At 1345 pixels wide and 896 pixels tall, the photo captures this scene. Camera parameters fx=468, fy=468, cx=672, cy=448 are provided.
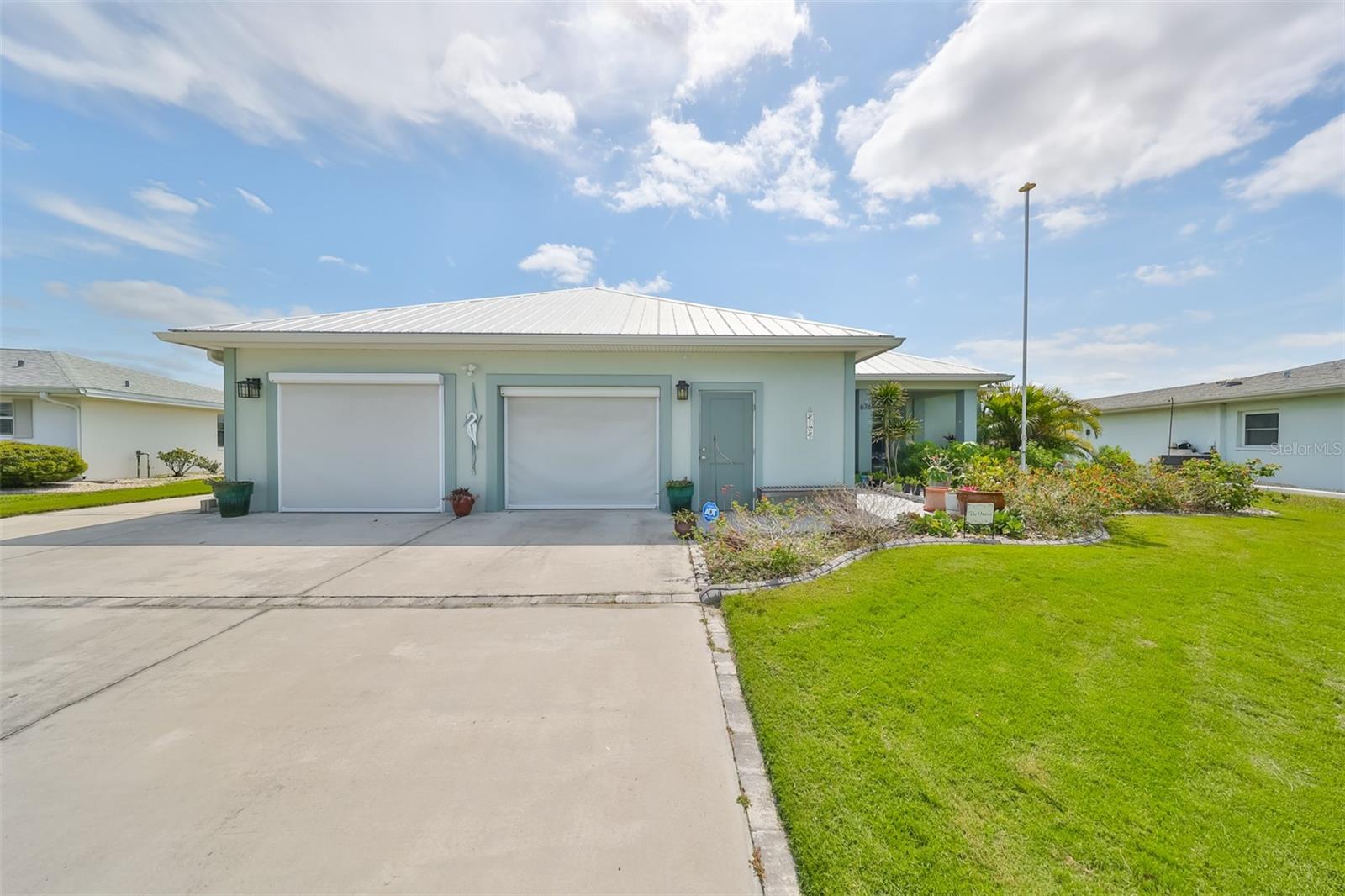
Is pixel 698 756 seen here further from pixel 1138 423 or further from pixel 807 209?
pixel 1138 423

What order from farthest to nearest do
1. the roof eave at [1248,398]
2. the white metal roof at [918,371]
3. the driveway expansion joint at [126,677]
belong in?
the white metal roof at [918,371] < the roof eave at [1248,398] < the driveway expansion joint at [126,677]

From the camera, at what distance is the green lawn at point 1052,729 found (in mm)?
1769

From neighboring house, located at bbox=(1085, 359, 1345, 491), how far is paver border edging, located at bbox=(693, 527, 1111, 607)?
11970 mm

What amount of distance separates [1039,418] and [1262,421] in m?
7.59

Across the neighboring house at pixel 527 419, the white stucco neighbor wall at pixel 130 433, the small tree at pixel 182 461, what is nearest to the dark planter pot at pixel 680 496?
the neighboring house at pixel 527 419

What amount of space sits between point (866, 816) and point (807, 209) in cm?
1080

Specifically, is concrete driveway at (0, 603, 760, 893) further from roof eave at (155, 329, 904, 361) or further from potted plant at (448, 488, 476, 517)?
roof eave at (155, 329, 904, 361)

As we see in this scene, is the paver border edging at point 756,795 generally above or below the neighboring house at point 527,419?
below

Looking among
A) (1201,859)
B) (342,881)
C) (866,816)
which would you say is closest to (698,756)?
(866,816)

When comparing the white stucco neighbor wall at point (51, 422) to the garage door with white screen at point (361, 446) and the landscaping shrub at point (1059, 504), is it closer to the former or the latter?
the garage door with white screen at point (361, 446)

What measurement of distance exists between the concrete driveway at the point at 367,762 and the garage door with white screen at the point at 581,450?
16.8ft

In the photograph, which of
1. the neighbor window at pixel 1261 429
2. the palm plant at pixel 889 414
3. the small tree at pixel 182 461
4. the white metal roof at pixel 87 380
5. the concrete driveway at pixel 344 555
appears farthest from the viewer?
the small tree at pixel 182 461

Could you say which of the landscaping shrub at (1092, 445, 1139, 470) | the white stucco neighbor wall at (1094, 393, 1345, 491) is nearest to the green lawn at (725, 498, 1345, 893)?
the landscaping shrub at (1092, 445, 1139, 470)

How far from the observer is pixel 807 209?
10156 millimetres
